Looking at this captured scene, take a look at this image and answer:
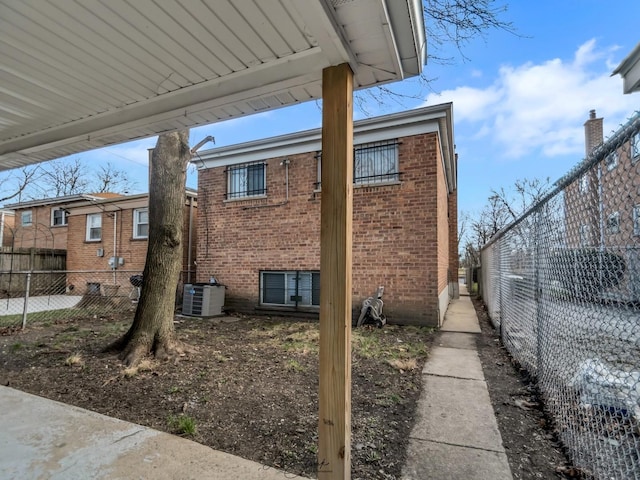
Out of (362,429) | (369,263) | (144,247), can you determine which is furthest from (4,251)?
(362,429)

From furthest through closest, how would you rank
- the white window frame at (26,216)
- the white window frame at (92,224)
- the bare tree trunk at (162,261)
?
the white window frame at (26,216), the white window frame at (92,224), the bare tree trunk at (162,261)

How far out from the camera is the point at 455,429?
280 cm

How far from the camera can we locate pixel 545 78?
6.41 metres

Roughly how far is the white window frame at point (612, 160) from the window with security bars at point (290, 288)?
21.8 ft

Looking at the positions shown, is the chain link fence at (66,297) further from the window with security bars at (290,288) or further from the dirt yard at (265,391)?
the window with security bars at (290,288)

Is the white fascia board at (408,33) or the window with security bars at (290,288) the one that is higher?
the white fascia board at (408,33)

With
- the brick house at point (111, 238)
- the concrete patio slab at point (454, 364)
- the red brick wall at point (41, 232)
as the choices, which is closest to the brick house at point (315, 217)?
the concrete patio slab at point (454, 364)

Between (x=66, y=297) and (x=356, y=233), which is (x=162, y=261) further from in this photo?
(x=66, y=297)

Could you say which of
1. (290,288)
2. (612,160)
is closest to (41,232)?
(290,288)

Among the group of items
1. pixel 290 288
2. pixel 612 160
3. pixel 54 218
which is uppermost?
pixel 54 218

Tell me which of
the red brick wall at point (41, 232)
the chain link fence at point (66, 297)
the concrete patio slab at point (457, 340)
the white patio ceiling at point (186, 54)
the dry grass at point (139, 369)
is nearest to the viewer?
the white patio ceiling at point (186, 54)

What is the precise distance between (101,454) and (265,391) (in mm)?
1507

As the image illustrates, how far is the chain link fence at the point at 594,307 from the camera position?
1.68 meters

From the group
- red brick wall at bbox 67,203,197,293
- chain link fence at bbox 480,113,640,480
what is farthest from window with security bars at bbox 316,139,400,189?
red brick wall at bbox 67,203,197,293
